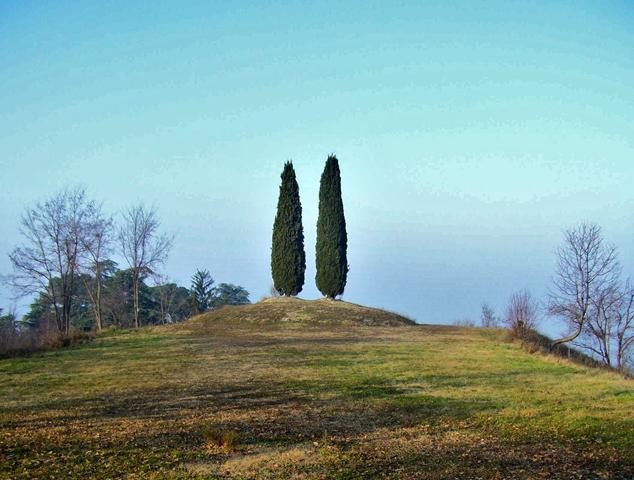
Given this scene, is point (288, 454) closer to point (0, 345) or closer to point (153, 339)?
point (0, 345)

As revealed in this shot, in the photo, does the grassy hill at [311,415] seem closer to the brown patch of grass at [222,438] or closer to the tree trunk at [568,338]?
the brown patch of grass at [222,438]

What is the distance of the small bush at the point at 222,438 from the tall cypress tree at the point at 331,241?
89.2ft

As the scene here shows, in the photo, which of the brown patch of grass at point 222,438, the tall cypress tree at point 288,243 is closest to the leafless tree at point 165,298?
the tall cypress tree at point 288,243

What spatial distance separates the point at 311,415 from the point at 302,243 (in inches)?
1023

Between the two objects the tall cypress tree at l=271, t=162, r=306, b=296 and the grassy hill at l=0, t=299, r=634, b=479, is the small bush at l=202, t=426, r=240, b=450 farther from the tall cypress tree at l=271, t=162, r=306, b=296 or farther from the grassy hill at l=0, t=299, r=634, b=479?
the tall cypress tree at l=271, t=162, r=306, b=296

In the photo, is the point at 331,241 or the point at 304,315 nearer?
the point at 304,315

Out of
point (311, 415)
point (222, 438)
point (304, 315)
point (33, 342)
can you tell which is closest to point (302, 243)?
point (304, 315)

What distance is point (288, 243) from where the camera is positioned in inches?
1391

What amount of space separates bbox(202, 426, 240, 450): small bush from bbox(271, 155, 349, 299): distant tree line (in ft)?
88.7

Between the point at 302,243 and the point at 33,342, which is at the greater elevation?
the point at 302,243

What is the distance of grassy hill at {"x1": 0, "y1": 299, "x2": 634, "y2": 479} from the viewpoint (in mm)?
7012

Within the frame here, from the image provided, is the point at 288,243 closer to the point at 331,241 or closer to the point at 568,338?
the point at 331,241

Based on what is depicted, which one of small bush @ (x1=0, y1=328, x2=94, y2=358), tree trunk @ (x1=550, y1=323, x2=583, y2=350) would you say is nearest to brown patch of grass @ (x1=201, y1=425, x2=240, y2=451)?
small bush @ (x1=0, y1=328, x2=94, y2=358)

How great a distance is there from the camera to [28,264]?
1272 inches
